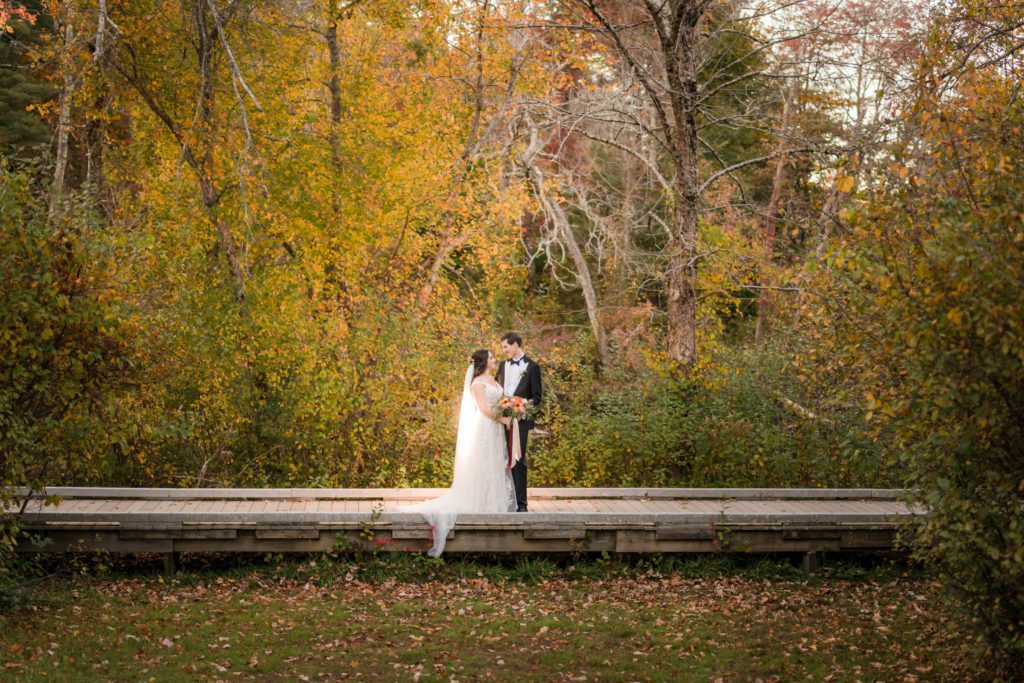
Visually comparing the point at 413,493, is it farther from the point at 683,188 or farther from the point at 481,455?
the point at 683,188

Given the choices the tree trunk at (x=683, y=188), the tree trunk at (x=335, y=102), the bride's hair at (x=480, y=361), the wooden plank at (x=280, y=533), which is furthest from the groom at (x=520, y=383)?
the tree trunk at (x=335, y=102)

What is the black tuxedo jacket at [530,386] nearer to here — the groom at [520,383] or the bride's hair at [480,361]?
the groom at [520,383]

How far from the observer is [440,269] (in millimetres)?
16391

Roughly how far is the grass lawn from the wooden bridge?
9.7 inches

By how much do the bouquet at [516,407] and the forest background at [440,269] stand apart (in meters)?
2.01

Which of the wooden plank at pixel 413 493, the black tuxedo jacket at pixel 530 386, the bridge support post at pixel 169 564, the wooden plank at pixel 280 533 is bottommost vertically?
the bridge support post at pixel 169 564

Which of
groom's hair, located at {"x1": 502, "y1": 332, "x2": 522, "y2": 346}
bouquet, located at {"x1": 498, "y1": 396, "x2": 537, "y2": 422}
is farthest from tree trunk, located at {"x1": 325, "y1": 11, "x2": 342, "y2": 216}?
bouquet, located at {"x1": 498, "y1": 396, "x2": 537, "y2": 422}

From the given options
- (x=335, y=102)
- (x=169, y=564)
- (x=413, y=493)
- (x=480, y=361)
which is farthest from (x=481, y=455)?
(x=335, y=102)

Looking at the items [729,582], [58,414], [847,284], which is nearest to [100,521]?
[58,414]

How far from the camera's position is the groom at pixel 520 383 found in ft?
35.8

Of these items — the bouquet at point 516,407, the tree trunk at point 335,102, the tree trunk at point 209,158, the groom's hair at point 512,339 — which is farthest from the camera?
the tree trunk at point 335,102

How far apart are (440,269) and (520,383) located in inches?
228

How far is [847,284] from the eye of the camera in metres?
6.76

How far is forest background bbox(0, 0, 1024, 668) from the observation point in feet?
21.0
